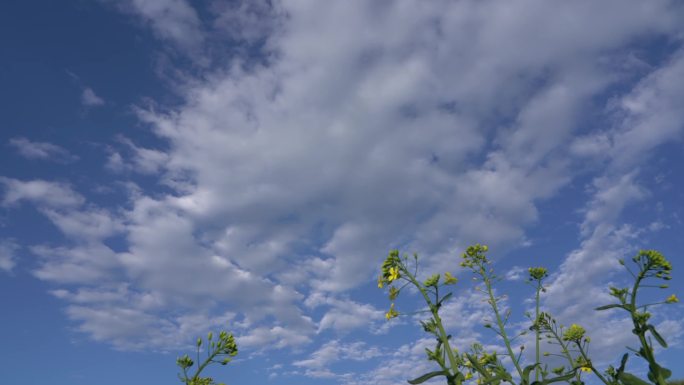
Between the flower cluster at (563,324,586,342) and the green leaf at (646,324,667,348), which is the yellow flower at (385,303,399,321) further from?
the flower cluster at (563,324,586,342)

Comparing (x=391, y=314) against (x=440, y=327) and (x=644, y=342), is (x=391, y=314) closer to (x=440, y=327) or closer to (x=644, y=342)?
(x=440, y=327)

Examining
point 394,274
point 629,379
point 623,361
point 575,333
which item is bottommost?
point 629,379

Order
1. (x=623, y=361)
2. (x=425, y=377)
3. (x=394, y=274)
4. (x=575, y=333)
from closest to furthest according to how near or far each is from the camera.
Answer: (x=425, y=377)
(x=623, y=361)
(x=394, y=274)
(x=575, y=333)

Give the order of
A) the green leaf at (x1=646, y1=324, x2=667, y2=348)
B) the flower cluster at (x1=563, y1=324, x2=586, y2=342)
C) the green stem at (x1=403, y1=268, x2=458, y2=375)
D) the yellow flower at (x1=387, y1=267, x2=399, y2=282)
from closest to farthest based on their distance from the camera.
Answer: the green stem at (x1=403, y1=268, x2=458, y2=375) < the green leaf at (x1=646, y1=324, x2=667, y2=348) < the yellow flower at (x1=387, y1=267, x2=399, y2=282) < the flower cluster at (x1=563, y1=324, x2=586, y2=342)

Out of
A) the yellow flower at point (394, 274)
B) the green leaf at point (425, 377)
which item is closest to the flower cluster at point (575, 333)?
the yellow flower at point (394, 274)

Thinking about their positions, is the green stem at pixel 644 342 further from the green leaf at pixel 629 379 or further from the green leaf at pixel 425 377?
the green leaf at pixel 425 377

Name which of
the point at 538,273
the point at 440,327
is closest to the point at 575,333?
the point at 538,273

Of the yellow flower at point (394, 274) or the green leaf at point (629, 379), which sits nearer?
the green leaf at point (629, 379)

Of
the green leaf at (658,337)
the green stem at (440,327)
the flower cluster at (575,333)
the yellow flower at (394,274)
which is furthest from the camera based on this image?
the flower cluster at (575,333)

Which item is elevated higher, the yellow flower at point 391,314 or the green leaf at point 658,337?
the yellow flower at point 391,314

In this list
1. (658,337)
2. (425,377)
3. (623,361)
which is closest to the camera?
(425,377)

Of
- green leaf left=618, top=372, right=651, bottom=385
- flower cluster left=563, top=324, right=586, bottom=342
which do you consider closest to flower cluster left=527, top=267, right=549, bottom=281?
flower cluster left=563, top=324, right=586, bottom=342

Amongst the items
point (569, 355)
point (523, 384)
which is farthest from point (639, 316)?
point (569, 355)

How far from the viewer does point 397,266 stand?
5445 mm
